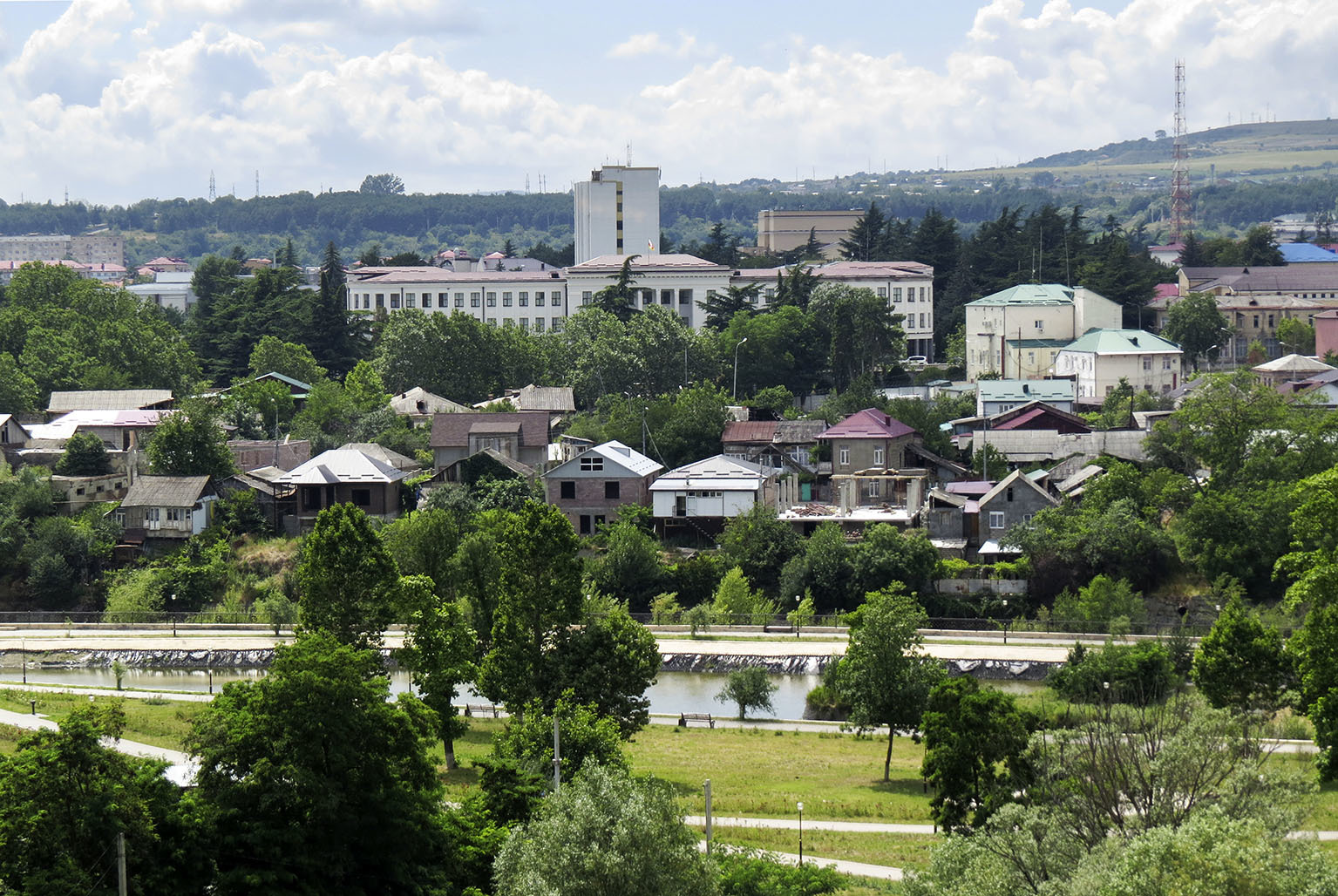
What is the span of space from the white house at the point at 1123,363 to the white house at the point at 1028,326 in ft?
12.9

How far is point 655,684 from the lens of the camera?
39156 mm

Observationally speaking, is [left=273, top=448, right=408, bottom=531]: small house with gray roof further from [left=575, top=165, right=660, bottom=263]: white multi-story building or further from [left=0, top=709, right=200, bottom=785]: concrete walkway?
[left=575, top=165, right=660, bottom=263]: white multi-story building

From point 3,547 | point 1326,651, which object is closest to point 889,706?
point 1326,651

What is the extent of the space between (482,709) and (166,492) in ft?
64.9

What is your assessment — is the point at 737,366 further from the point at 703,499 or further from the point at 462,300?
the point at 462,300

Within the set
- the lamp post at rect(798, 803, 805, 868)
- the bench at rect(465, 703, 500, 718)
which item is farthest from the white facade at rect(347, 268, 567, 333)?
the lamp post at rect(798, 803, 805, 868)

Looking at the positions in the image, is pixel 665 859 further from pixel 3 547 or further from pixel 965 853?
pixel 3 547

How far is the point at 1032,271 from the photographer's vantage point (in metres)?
95.8

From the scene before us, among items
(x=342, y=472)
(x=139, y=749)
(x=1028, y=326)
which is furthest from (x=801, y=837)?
(x=1028, y=326)

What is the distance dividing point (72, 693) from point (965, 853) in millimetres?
23888

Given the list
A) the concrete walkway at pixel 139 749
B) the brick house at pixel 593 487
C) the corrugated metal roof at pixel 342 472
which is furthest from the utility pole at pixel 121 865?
the corrugated metal roof at pixel 342 472

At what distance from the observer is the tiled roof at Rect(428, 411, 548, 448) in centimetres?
5909

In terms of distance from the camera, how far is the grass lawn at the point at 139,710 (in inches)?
1307

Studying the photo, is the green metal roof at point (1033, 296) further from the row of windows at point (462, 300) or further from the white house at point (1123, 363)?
the row of windows at point (462, 300)
